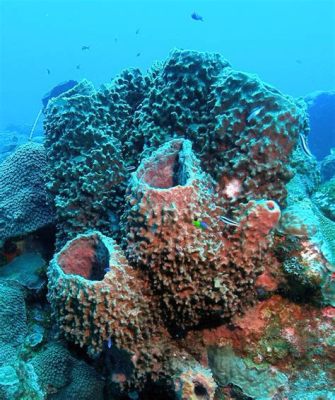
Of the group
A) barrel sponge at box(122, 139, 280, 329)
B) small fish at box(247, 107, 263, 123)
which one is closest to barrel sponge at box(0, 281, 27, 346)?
barrel sponge at box(122, 139, 280, 329)

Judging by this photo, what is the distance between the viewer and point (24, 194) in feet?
13.4

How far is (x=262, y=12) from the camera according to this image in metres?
129

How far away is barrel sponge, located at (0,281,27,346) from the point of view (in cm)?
307

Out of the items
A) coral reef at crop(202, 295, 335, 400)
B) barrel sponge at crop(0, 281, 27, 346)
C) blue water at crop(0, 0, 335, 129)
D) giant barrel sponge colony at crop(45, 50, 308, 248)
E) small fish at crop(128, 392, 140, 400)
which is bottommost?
small fish at crop(128, 392, 140, 400)

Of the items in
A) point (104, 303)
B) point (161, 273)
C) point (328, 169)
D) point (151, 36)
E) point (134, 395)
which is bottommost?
point (134, 395)

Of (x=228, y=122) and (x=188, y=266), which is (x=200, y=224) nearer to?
(x=188, y=266)

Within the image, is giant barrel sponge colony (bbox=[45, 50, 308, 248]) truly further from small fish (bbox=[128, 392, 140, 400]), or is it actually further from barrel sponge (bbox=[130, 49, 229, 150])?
small fish (bbox=[128, 392, 140, 400])

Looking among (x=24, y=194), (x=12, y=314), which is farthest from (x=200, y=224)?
(x=24, y=194)

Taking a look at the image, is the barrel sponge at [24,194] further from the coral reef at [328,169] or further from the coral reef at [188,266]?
the coral reef at [328,169]

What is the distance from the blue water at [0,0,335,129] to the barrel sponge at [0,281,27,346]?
106080 mm

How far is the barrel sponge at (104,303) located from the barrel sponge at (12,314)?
36.0 inches

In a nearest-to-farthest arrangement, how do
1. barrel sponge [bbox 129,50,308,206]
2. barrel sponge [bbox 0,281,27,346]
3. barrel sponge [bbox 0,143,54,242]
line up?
barrel sponge [bbox 129,50,308,206] → barrel sponge [bbox 0,281,27,346] → barrel sponge [bbox 0,143,54,242]

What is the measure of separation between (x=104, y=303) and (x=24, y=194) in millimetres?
2377

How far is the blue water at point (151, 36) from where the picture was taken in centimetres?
10762
